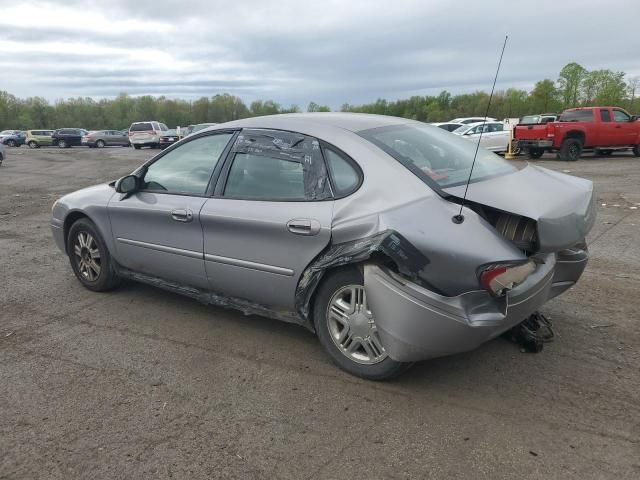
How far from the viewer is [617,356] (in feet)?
11.4

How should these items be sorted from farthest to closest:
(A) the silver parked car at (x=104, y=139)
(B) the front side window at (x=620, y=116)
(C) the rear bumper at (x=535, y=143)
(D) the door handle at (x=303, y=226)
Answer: (A) the silver parked car at (x=104, y=139)
(B) the front side window at (x=620, y=116)
(C) the rear bumper at (x=535, y=143)
(D) the door handle at (x=303, y=226)

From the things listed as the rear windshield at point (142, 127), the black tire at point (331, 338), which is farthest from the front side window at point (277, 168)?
the rear windshield at point (142, 127)

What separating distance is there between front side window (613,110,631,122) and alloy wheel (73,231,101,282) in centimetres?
1980

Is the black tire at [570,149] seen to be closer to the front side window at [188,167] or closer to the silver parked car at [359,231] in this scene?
the silver parked car at [359,231]

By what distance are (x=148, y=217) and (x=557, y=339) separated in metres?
3.26

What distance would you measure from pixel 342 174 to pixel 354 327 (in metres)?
0.96

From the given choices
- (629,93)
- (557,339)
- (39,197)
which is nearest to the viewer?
(557,339)

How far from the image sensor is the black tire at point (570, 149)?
19.0 m

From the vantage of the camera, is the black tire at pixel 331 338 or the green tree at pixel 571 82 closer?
the black tire at pixel 331 338

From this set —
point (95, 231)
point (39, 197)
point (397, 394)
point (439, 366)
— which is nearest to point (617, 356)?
point (439, 366)

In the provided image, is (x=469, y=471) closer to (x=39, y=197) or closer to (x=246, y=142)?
(x=246, y=142)

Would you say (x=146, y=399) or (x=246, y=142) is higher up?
(x=246, y=142)

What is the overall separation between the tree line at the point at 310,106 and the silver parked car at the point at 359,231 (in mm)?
52357

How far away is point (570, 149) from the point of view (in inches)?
753
